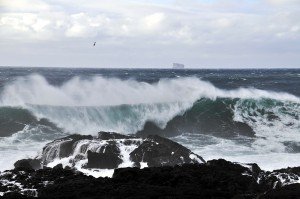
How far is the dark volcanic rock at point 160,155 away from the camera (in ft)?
51.7

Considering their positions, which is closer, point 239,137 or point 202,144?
point 202,144

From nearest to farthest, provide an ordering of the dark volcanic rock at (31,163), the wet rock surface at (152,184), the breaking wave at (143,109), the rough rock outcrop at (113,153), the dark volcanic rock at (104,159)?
the wet rock surface at (152,184)
the dark volcanic rock at (104,159)
the rough rock outcrop at (113,153)
the dark volcanic rock at (31,163)
the breaking wave at (143,109)

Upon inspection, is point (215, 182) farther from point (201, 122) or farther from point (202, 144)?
point (201, 122)

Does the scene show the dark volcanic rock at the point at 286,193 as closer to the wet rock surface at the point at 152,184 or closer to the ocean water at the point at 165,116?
the wet rock surface at the point at 152,184

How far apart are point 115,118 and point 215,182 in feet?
56.3

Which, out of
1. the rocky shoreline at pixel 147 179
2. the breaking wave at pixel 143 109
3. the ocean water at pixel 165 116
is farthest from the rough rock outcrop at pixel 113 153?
the breaking wave at pixel 143 109

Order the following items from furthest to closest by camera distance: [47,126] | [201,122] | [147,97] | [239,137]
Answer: [147,97], [201,122], [47,126], [239,137]

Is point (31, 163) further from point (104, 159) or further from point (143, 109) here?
point (143, 109)

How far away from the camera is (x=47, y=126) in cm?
2659

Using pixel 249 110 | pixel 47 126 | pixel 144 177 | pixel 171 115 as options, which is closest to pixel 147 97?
pixel 171 115

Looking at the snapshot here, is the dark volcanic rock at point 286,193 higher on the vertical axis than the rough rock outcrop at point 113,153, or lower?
higher

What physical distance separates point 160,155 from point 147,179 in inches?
143

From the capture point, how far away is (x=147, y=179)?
12.4 m

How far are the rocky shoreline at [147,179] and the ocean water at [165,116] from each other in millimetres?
3352
